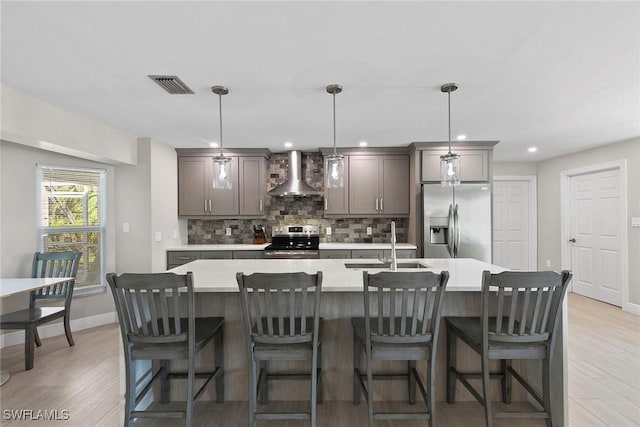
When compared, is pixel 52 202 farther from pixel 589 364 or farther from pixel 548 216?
pixel 548 216

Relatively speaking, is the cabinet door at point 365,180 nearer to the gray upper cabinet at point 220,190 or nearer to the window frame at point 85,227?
the gray upper cabinet at point 220,190

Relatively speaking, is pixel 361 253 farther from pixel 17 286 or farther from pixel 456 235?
pixel 17 286

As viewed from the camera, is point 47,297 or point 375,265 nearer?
point 375,265

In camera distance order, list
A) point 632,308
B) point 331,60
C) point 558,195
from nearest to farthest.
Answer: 1. point 331,60
2. point 632,308
3. point 558,195

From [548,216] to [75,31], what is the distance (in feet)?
21.9

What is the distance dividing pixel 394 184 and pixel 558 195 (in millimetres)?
3012

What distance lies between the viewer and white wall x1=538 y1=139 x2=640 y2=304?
4.33 metres

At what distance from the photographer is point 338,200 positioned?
479 centimetres

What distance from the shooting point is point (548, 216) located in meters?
5.71

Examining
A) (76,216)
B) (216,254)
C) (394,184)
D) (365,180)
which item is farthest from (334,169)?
(76,216)

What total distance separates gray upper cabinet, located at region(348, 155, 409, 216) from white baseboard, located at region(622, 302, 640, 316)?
124 inches

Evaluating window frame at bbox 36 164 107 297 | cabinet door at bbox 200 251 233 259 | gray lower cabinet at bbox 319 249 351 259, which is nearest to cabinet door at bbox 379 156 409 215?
gray lower cabinet at bbox 319 249 351 259

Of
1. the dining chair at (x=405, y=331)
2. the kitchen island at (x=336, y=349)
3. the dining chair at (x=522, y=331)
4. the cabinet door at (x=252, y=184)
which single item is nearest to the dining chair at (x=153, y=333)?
the kitchen island at (x=336, y=349)

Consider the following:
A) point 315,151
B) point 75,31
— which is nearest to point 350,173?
point 315,151
